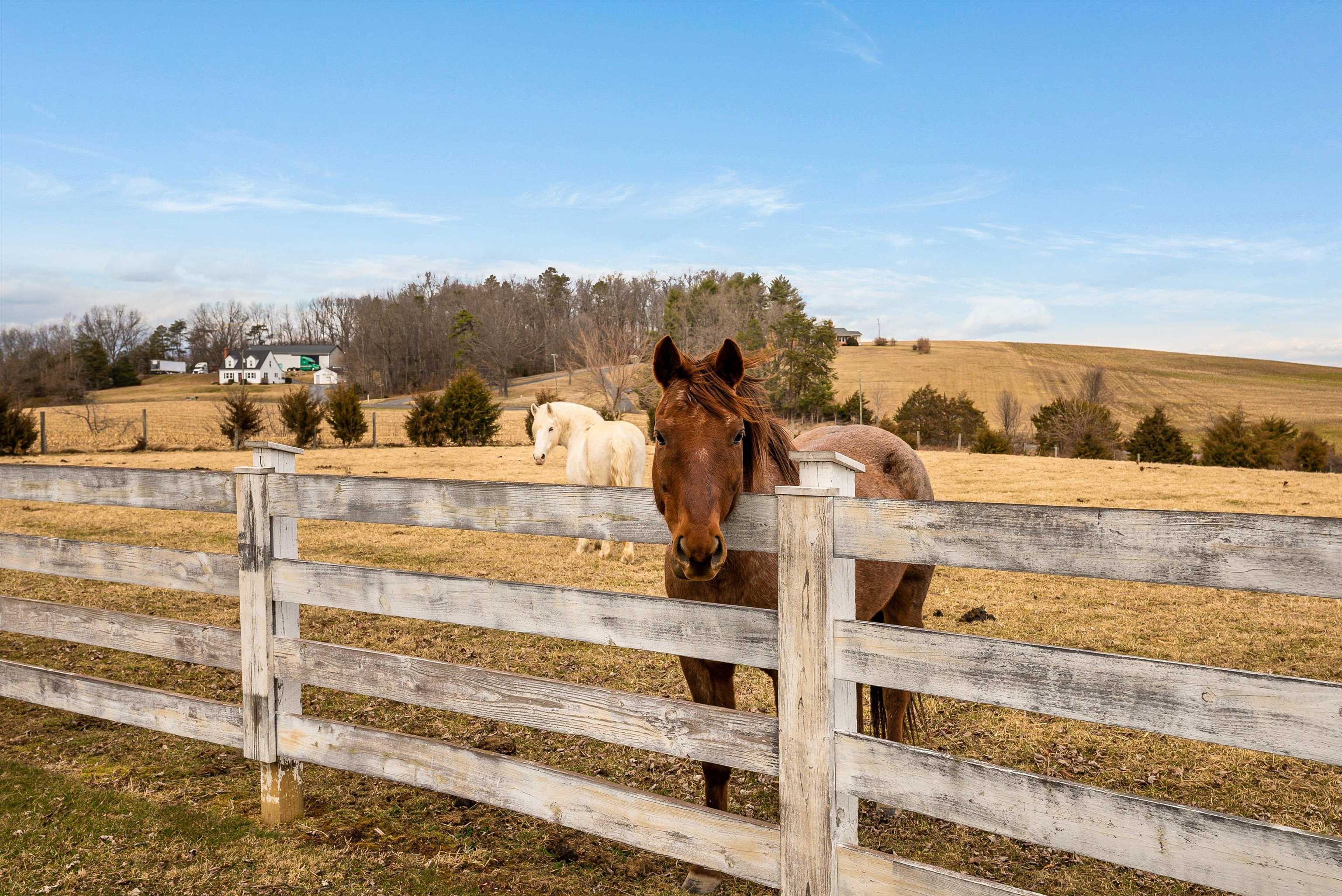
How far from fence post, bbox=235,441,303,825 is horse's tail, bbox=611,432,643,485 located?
312 inches

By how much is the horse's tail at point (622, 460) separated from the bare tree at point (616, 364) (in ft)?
80.0

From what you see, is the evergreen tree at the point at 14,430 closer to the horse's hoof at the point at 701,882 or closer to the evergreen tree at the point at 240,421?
the evergreen tree at the point at 240,421

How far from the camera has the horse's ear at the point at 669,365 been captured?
3017mm

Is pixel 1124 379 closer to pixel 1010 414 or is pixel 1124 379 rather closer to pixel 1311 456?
pixel 1010 414

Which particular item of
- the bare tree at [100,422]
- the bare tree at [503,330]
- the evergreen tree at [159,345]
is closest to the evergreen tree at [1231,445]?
the bare tree at [100,422]

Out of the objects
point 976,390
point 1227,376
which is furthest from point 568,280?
point 1227,376

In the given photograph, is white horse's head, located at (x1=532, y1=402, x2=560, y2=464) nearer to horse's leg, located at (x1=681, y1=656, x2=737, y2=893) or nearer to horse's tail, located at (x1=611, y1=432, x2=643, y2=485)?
horse's tail, located at (x1=611, y1=432, x2=643, y2=485)

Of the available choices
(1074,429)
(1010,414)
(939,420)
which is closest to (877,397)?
(1010,414)

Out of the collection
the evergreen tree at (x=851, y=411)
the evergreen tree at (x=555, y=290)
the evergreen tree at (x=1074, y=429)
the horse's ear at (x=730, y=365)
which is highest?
the evergreen tree at (x=555, y=290)

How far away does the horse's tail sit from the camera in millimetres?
11867

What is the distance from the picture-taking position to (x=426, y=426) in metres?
33.0

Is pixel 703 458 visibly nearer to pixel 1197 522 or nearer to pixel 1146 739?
pixel 1197 522

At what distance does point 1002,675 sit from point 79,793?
438 cm

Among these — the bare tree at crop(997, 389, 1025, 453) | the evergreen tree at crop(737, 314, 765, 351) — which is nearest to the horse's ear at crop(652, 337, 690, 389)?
the bare tree at crop(997, 389, 1025, 453)
